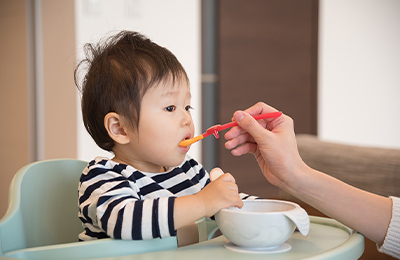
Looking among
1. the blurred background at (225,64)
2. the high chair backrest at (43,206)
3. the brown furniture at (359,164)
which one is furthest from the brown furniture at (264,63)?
the high chair backrest at (43,206)

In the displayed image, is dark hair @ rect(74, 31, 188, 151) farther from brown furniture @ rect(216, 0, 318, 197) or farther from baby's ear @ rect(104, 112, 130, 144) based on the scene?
brown furniture @ rect(216, 0, 318, 197)

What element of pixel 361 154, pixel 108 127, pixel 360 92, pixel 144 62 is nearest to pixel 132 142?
pixel 108 127

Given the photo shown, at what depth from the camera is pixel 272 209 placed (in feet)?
2.56

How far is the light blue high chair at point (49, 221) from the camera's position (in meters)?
0.68

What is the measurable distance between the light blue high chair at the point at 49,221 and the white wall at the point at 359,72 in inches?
101

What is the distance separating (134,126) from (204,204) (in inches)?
9.6

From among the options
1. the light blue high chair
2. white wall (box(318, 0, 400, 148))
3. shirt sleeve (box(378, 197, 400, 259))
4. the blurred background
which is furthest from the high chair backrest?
white wall (box(318, 0, 400, 148))

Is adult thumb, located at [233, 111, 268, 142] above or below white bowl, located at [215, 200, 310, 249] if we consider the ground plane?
above

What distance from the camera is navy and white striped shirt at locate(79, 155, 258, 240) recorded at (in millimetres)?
708

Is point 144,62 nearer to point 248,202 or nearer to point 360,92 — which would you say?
point 248,202

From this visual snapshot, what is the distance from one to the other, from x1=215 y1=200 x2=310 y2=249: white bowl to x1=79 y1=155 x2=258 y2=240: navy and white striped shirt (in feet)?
0.30

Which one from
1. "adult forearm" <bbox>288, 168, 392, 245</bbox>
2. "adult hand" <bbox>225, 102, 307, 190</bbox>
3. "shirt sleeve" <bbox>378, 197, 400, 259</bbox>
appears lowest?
"shirt sleeve" <bbox>378, 197, 400, 259</bbox>

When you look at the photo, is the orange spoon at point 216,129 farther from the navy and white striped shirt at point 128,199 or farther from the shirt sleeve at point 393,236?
the shirt sleeve at point 393,236

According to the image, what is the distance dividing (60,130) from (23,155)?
0.90 ft
